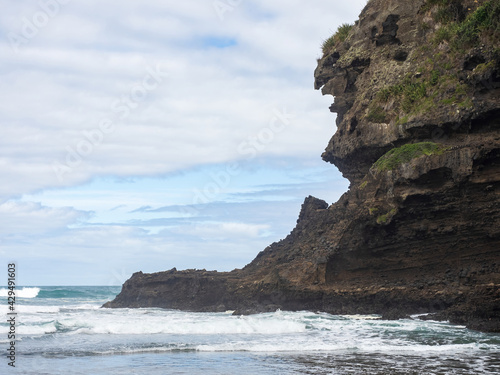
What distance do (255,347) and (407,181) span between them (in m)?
10.4

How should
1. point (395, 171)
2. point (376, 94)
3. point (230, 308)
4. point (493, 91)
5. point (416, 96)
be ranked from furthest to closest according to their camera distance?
point (230, 308), point (376, 94), point (416, 96), point (395, 171), point (493, 91)

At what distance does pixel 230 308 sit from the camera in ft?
111

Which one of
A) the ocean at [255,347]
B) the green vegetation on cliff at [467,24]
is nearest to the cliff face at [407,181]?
the green vegetation on cliff at [467,24]

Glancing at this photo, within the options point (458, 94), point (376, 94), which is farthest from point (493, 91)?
point (376, 94)

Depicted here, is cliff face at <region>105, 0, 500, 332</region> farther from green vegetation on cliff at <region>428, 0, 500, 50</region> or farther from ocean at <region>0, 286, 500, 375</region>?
ocean at <region>0, 286, 500, 375</region>

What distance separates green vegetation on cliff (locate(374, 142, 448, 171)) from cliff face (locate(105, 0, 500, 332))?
0.07 m

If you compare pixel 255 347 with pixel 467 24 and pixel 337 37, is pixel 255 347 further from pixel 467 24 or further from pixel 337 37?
pixel 337 37

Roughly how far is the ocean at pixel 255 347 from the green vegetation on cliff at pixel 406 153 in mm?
6854

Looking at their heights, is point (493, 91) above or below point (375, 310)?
above

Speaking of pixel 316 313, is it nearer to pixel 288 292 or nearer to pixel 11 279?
pixel 288 292

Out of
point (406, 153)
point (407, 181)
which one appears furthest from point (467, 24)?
point (407, 181)

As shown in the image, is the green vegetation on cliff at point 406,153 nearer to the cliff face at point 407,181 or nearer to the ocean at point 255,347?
the cliff face at point 407,181

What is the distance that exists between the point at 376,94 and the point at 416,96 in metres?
3.30

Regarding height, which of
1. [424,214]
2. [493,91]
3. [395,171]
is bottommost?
[424,214]
